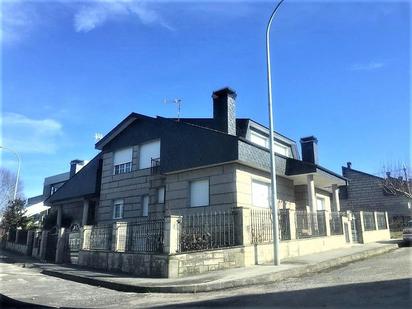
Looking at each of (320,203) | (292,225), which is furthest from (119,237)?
(320,203)

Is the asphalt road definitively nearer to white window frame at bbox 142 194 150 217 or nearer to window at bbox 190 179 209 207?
window at bbox 190 179 209 207

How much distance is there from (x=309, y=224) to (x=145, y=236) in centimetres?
734

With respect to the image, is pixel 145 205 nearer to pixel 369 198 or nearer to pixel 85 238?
pixel 85 238

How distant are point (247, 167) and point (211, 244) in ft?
16.5

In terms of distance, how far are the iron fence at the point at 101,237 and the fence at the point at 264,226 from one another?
17.9 ft

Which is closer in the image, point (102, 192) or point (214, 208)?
point (214, 208)

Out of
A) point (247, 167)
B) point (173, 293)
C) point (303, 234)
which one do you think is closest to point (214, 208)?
point (247, 167)

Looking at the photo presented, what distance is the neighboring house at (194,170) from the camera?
17.6 m

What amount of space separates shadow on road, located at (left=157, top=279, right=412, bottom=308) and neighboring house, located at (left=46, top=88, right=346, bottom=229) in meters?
6.14

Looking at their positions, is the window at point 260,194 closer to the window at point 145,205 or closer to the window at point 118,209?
the window at point 145,205

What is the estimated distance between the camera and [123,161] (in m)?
24.2

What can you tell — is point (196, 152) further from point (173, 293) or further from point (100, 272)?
point (173, 293)

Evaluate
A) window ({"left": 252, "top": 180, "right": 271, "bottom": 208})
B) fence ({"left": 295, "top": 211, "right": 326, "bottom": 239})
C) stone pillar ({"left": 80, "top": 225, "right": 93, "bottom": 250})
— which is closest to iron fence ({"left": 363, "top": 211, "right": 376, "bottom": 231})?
fence ({"left": 295, "top": 211, "right": 326, "bottom": 239})

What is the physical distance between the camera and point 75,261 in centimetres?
1814
